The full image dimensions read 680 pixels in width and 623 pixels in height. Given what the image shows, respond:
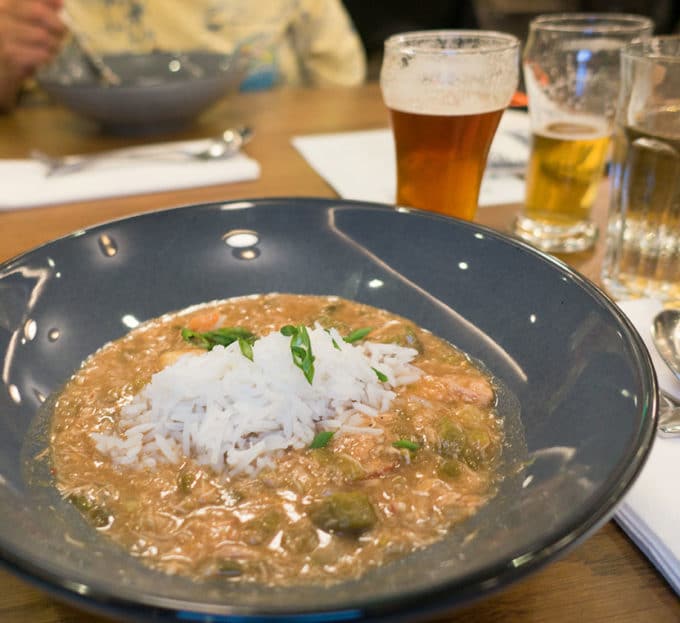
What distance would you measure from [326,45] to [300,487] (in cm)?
375

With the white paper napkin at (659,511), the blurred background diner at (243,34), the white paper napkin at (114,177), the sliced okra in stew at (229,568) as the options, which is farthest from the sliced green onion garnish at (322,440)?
the blurred background diner at (243,34)

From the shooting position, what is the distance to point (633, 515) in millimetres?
914

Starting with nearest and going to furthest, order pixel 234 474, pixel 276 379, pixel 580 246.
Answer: pixel 234 474 < pixel 276 379 < pixel 580 246

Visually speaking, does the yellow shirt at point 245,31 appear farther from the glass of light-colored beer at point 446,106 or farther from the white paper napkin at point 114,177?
the glass of light-colored beer at point 446,106

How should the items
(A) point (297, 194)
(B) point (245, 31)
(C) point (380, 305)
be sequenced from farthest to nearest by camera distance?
(B) point (245, 31) → (A) point (297, 194) → (C) point (380, 305)

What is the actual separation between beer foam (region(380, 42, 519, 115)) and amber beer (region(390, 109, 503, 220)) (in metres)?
0.02

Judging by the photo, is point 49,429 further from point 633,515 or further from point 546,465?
point 633,515

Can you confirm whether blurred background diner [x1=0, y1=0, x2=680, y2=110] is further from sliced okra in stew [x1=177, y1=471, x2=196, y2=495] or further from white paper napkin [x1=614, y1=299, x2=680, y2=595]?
white paper napkin [x1=614, y1=299, x2=680, y2=595]

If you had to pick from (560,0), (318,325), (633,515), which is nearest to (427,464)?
(633,515)

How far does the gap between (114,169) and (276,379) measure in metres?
1.40

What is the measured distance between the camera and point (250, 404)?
3.76 feet

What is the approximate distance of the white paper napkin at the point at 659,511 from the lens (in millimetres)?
855

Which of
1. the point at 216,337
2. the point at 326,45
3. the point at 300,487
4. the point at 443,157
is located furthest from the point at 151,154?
the point at 326,45

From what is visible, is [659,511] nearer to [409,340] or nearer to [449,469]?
[449,469]
